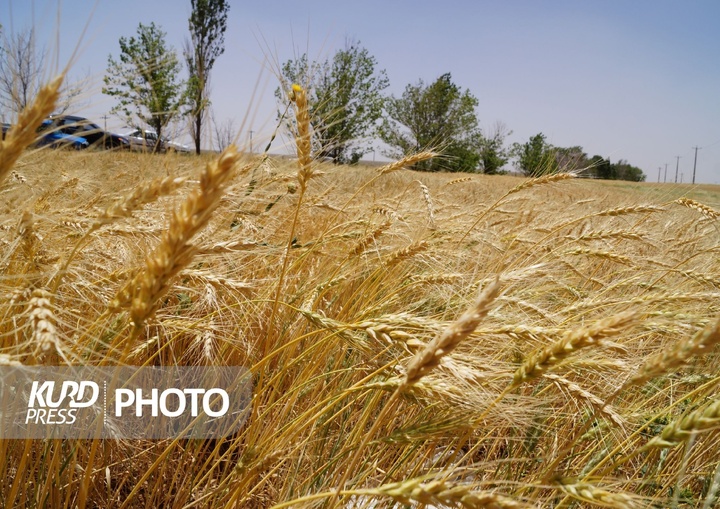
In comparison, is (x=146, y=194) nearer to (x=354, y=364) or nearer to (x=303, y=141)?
(x=303, y=141)

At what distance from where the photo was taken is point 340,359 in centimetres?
159

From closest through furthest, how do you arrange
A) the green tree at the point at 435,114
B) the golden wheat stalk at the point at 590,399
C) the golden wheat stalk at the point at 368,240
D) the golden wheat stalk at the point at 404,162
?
the golden wheat stalk at the point at 590,399 < the golden wheat stalk at the point at 368,240 < the golden wheat stalk at the point at 404,162 < the green tree at the point at 435,114

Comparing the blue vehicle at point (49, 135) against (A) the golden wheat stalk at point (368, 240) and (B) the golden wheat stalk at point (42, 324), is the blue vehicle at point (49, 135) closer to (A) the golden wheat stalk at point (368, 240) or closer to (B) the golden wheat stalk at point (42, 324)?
(B) the golden wheat stalk at point (42, 324)

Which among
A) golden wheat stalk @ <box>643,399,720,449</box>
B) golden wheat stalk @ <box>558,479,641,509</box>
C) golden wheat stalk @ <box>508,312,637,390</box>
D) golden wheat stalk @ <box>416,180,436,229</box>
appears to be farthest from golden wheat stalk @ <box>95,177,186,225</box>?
golden wheat stalk @ <box>416,180,436,229</box>

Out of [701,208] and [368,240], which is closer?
[368,240]

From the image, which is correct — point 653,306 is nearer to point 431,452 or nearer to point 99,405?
point 431,452

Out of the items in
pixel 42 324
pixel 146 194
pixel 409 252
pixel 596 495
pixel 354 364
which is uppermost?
pixel 146 194

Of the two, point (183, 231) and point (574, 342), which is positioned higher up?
point (183, 231)

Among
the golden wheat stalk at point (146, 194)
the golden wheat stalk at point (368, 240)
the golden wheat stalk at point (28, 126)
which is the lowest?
the golden wheat stalk at point (368, 240)

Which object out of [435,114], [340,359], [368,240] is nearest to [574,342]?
[340,359]

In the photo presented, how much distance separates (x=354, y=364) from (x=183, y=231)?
1164 mm

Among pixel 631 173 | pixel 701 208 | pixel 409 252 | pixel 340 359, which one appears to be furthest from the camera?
pixel 631 173

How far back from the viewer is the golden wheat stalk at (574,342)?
0.73 meters

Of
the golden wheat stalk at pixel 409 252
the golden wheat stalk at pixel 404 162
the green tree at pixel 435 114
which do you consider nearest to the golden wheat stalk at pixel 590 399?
the golden wheat stalk at pixel 409 252
